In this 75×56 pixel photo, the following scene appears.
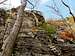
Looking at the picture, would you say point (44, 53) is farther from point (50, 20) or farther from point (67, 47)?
point (50, 20)

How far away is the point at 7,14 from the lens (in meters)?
13.0

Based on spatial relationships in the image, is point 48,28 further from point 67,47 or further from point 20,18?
point 20,18

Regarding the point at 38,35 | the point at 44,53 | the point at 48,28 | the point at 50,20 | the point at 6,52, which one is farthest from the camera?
the point at 50,20

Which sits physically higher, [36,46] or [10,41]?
[10,41]

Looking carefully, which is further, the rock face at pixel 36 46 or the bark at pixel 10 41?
the rock face at pixel 36 46

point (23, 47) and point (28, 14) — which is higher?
point (28, 14)

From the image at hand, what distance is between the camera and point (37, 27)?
12.5 metres

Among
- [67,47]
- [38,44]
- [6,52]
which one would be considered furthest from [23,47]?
[6,52]

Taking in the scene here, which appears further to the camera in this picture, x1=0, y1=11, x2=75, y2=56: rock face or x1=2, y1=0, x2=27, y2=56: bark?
x1=0, y1=11, x2=75, y2=56: rock face

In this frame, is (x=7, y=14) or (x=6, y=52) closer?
(x=6, y=52)

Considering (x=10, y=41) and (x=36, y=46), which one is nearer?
(x=10, y=41)

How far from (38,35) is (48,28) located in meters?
0.93

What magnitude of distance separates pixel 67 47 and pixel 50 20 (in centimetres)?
310

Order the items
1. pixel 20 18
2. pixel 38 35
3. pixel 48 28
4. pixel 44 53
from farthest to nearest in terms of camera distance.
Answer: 1. pixel 48 28
2. pixel 38 35
3. pixel 44 53
4. pixel 20 18
